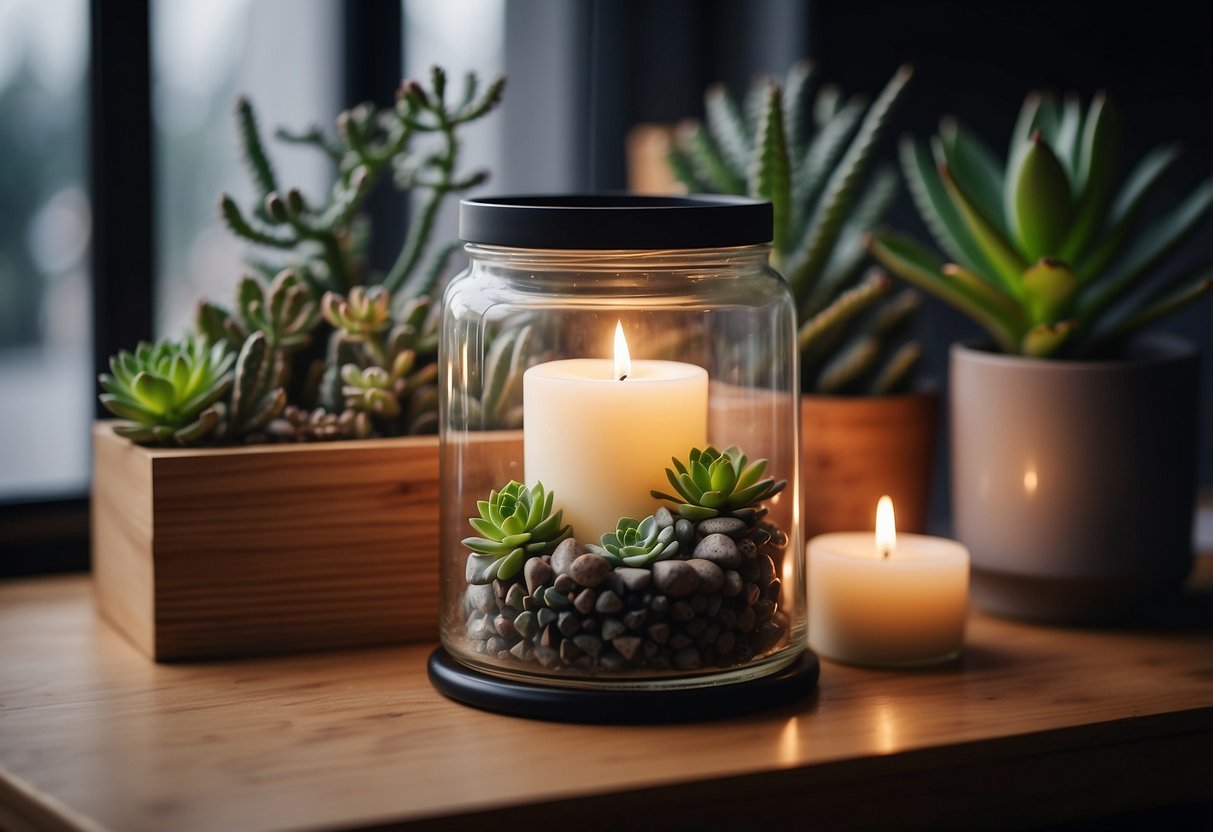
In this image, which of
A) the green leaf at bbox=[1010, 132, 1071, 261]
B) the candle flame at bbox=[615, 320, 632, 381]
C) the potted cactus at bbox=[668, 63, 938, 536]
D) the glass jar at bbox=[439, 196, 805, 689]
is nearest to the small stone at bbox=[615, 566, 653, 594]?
the glass jar at bbox=[439, 196, 805, 689]

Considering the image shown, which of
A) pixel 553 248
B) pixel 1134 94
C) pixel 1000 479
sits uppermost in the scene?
pixel 1134 94

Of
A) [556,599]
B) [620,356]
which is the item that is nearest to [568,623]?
[556,599]

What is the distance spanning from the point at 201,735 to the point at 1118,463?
574 mm

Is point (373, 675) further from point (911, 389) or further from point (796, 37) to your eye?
point (796, 37)

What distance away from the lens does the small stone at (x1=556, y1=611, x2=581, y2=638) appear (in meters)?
0.70

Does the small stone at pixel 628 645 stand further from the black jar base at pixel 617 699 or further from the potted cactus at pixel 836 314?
the potted cactus at pixel 836 314

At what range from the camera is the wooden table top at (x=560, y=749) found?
0.62 meters

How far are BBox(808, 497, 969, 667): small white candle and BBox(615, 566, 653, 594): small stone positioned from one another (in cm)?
18

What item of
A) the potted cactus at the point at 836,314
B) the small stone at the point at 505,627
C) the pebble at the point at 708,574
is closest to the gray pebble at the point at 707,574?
the pebble at the point at 708,574

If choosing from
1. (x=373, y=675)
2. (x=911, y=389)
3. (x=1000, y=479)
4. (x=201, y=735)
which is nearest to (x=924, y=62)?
(x=911, y=389)

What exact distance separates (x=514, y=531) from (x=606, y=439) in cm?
7

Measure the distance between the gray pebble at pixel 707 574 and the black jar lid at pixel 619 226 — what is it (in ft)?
0.52

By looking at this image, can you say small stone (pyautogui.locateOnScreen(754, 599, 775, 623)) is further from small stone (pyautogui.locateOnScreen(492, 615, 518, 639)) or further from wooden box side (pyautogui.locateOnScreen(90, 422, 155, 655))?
wooden box side (pyautogui.locateOnScreen(90, 422, 155, 655))

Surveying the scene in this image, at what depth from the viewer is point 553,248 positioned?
71cm
